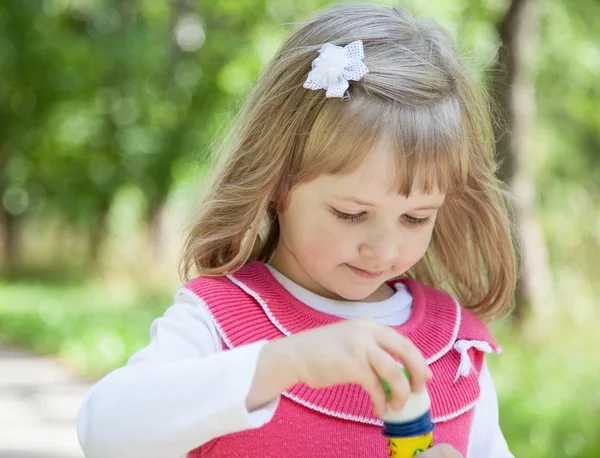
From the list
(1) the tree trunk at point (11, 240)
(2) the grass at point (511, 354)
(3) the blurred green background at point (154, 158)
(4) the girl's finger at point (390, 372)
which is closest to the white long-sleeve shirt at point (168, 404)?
(4) the girl's finger at point (390, 372)

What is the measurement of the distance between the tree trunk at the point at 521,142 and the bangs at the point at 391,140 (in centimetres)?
450

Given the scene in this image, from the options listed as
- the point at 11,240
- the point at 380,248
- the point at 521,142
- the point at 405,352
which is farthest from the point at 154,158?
the point at 405,352

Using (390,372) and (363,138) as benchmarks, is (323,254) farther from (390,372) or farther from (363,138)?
(390,372)

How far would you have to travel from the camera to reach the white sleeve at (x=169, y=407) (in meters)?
1.36

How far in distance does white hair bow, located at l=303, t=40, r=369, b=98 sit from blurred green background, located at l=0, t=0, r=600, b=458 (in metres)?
3.06

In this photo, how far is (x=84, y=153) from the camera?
45.4 feet

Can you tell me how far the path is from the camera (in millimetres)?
4148

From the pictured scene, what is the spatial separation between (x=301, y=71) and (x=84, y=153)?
12.4 m

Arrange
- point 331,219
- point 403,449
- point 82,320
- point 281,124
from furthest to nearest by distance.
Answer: point 82,320
point 281,124
point 331,219
point 403,449

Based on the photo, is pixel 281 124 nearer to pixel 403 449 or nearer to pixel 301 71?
pixel 301 71

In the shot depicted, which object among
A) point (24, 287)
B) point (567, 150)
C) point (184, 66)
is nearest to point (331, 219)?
point (24, 287)

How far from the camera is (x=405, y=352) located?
1311 mm

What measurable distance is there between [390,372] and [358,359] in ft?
0.16

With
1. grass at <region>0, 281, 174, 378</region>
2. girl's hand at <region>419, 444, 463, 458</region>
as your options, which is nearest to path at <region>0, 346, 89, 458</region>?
grass at <region>0, 281, 174, 378</region>
